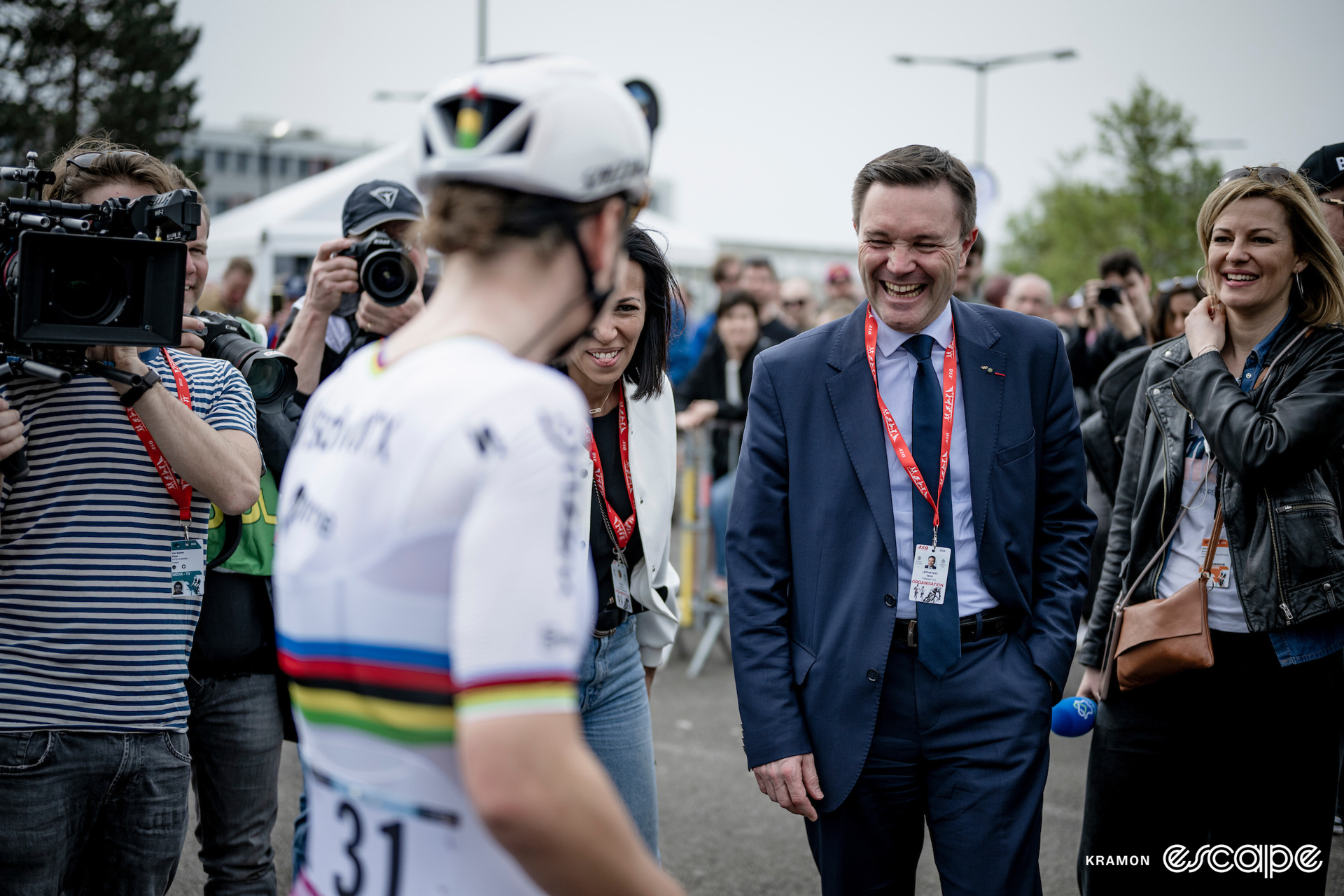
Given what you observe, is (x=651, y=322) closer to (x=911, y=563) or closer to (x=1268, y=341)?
(x=911, y=563)

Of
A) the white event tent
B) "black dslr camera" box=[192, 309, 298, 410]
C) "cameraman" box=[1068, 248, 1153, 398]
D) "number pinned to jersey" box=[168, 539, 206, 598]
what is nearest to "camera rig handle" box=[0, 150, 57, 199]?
"black dslr camera" box=[192, 309, 298, 410]

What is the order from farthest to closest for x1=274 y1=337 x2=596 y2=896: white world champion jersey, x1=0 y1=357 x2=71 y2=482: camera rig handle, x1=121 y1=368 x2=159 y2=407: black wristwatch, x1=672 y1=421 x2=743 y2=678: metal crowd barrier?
x1=672 y1=421 x2=743 y2=678: metal crowd barrier
x1=121 y1=368 x2=159 y2=407: black wristwatch
x1=0 y1=357 x2=71 y2=482: camera rig handle
x1=274 y1=337 x2=596 y2=896: white world champion jersey

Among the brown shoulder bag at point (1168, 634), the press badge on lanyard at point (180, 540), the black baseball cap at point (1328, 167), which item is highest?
the black baseball cap at point (1328, 167)

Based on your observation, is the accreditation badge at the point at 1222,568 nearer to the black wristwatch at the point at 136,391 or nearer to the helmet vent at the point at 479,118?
the helmet vent at the point at 479,118

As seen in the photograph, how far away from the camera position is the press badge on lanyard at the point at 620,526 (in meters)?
3.13

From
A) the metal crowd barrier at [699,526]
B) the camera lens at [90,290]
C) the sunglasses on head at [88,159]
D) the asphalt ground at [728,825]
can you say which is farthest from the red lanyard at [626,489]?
the metal crowd barrier at [699,526]

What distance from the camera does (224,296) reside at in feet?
35.3

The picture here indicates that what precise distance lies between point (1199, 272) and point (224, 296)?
9.40 metres

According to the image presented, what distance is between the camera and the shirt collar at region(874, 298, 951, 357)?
9.45 ft

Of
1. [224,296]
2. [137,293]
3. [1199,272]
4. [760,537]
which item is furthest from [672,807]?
[224,296]

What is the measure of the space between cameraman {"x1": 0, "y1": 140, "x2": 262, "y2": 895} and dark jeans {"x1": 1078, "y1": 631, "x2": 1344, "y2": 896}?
2.49m

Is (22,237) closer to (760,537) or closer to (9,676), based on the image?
(9,676)

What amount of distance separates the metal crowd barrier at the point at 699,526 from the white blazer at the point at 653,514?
471cm

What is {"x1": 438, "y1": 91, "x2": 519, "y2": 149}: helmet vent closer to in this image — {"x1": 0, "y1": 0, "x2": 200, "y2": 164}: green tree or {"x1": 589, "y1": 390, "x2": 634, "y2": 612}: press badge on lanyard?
{"x1": 589, "y1": 390, "x2": 634, "y2": 612}: press badge on lanyard
